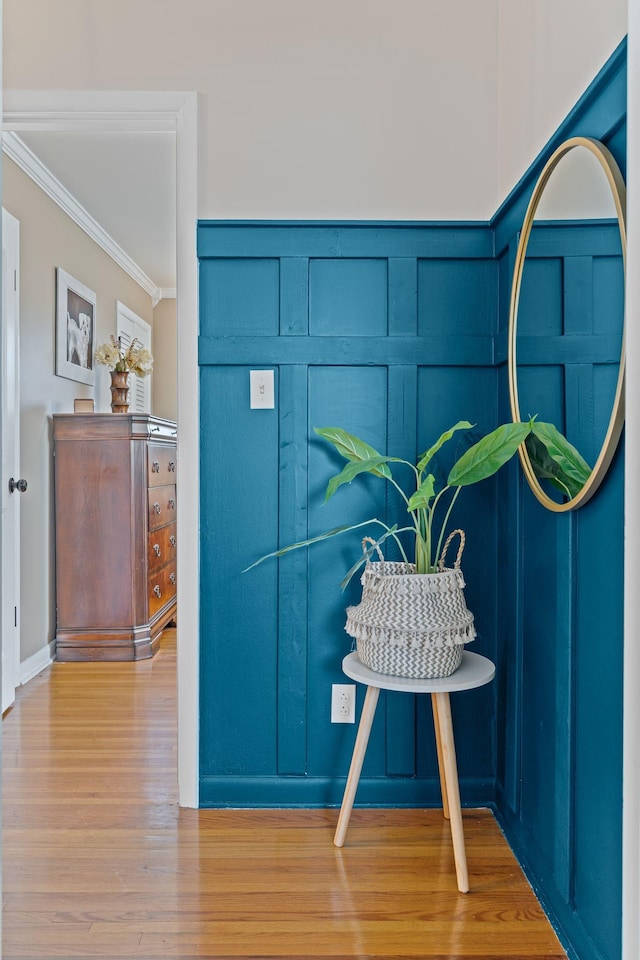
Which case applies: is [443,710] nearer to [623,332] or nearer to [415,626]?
[415,626]

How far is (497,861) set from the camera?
1805 millimetres

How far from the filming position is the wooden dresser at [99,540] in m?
3.69

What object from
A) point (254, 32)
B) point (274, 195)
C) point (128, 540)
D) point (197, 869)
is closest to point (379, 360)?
point (274, 195)

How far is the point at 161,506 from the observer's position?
165 inches

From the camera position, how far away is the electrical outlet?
82.0 inches

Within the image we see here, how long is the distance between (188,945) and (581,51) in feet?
6.59

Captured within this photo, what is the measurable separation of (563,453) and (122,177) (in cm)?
316

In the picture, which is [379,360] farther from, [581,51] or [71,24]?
[71,24]

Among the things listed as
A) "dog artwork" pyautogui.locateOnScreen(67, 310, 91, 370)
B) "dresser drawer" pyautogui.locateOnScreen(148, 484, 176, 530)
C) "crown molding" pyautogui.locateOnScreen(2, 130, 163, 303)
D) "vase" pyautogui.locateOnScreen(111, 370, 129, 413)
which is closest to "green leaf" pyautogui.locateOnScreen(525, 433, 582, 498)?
"crown molding" pyautogui.locateOnScreen(2, 130, 163, 303)

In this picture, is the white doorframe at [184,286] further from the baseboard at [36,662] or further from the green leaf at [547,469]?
the baseboard at [36,662]

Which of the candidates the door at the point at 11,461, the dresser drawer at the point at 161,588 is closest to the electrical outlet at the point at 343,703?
the door at the point at 11,461

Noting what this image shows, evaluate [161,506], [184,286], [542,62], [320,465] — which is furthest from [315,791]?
[161,506]

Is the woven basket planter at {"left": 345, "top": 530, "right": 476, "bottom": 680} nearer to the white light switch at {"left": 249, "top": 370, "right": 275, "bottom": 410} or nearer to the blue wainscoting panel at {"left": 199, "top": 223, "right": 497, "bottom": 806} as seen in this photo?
the blue wainscoting panel at {"left": 199, "top": 223, "right": 497, "bottom": 806}

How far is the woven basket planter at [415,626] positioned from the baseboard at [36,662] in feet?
7.04
